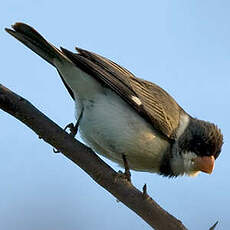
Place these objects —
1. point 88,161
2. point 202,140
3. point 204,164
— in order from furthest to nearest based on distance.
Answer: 1. point 202,140
2. point 204,164
3. point 88,161

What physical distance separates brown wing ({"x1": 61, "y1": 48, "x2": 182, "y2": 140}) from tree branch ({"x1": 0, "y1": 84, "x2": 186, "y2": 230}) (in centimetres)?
85

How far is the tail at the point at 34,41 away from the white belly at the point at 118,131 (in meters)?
A: 0.43

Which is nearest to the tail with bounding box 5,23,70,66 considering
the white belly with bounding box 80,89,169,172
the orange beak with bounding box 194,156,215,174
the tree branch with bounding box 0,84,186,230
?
the white belly with bounding box 80,89,169,172

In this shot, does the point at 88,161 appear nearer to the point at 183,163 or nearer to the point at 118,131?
the point at 118,131

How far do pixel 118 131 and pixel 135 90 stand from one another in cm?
43

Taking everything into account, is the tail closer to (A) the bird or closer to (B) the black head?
(A) the bird

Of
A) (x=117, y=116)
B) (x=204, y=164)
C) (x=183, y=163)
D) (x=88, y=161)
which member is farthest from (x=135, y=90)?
(x=88, y=161)

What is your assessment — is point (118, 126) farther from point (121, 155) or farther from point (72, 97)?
point (72, 97)

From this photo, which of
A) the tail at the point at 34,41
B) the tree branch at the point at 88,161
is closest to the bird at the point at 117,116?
the tail at the point at 34,41

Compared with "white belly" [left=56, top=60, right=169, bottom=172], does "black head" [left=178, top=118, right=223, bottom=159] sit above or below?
above

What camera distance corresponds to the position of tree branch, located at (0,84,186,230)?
250 centimetres

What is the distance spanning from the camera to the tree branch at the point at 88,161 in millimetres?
2502

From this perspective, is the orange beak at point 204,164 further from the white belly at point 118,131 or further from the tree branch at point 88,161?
the tree branch at point 88,161

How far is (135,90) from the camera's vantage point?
3705mm
